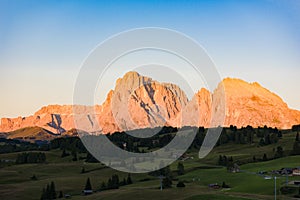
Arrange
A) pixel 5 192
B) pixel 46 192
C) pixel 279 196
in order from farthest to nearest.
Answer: pixel 5 192, pixel 46 192, pixel 279 196

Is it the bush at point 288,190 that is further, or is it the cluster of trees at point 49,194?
the cluster of trees at point 49,194

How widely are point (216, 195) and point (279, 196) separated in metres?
16.9

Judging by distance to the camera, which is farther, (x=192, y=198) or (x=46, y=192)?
(x=46, y=192)

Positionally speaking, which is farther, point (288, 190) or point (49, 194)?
point (49, 194)

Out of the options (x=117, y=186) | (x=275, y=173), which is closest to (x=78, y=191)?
(x=117, y=186)

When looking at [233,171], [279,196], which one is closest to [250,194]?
[279,196]

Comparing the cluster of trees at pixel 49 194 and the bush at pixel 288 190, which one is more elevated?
the bush at pixel 288 190

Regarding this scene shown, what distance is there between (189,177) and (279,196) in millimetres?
74379

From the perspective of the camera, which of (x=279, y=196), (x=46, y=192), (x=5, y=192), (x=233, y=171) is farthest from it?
(x=233, y=171)

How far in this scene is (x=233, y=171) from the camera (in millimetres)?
179875

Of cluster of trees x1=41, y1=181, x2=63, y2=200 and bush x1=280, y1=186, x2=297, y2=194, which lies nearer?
bush x1=280, y1=186, x2=297, y2=194

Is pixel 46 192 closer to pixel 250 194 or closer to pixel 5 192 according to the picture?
pixel 5 192

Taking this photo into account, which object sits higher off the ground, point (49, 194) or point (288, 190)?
point (288, 190)

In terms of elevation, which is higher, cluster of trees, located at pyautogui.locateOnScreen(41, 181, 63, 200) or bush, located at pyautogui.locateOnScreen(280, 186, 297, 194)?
bush, located at pyautogui.locateOnScreen(280, 186, 297, 194)
